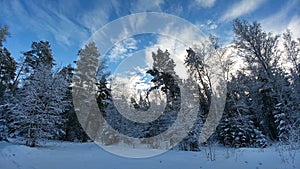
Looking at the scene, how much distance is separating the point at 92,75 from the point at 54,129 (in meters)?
10.6

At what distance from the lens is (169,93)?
1773 centimetres

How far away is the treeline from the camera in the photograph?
42.1ft

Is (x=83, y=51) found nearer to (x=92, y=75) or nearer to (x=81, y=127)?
(x=92, y=75)

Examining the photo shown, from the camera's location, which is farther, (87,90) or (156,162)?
(87,90)

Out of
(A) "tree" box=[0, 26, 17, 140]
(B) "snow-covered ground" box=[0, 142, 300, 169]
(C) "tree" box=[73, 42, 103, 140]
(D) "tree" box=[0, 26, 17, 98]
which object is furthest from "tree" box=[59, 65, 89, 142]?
(B) "snow-covered ground" box=[0, 142, 300, 169]

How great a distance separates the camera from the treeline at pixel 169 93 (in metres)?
12.8

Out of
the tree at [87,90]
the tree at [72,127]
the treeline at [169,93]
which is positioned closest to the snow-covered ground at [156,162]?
the treeline at [169,93]

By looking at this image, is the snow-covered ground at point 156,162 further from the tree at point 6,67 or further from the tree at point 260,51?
the tree at point 6,67

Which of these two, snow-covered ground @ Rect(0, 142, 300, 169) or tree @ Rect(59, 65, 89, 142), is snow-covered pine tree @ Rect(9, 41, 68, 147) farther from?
tree @ Rect(59, 65, 89, 142)

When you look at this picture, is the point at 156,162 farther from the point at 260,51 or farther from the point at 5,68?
the point at 5,68

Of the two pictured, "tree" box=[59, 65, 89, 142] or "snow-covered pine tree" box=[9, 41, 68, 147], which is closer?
"snow-covered pine tree" box=[9, 41, 68, 147]

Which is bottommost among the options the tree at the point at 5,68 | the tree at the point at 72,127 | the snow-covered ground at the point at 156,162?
the snow-covered ground at the point at 156,162

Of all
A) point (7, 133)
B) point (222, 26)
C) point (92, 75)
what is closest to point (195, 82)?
point (222, 26)

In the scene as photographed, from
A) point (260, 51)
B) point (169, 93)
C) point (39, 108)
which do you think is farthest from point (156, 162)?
point (260, 51)
